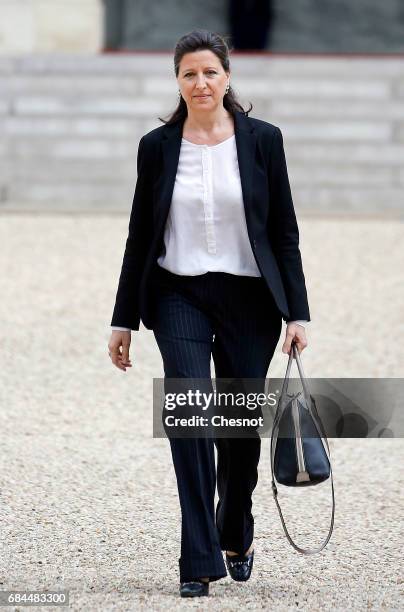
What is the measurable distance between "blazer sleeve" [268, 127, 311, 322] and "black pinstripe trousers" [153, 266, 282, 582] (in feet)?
0.23

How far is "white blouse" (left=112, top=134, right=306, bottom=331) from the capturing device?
373 cm

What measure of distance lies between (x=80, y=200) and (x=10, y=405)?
8503mm

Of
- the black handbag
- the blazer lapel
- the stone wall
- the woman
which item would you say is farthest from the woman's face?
the stone wall

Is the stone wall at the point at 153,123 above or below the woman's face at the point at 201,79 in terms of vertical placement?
above

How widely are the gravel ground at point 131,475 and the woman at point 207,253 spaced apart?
378 mm

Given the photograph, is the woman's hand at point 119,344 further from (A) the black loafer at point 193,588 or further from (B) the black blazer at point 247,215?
(A) the black loafer at point 193,588

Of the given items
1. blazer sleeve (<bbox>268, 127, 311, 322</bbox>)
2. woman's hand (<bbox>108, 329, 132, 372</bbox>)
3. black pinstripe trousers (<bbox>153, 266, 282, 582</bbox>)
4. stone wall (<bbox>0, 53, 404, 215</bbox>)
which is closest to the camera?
black pinstripe trousers (<bbox>153, 266, 282, 582</bbox>)

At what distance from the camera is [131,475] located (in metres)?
5.37

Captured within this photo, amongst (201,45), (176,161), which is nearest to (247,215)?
(176,161)

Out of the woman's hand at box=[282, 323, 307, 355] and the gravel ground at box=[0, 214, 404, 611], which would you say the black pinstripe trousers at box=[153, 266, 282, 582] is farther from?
the gravel ground at box=[0, 214, 404, 611]

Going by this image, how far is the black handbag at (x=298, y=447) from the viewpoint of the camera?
3695mm

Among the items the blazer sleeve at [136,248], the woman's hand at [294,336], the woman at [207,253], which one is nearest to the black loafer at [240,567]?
the woman at [207,253]

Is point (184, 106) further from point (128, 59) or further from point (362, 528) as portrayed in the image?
point (128, 59)

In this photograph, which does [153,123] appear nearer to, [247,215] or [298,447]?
[247,215]
